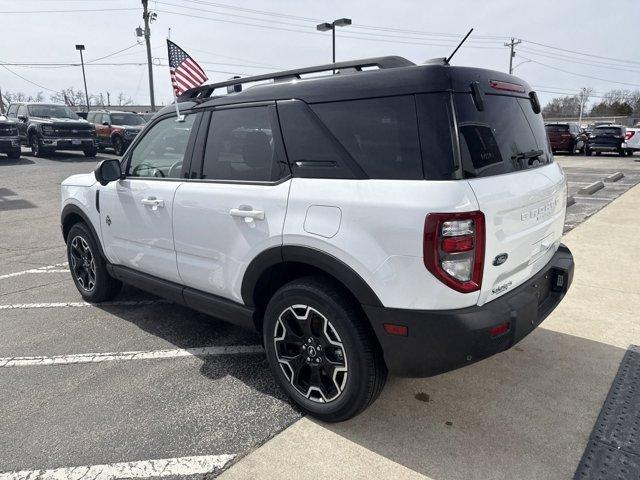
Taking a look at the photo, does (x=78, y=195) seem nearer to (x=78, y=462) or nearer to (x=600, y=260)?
(x=78, y=462)

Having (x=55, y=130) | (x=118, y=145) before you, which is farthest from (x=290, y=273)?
(x=118, y=145)

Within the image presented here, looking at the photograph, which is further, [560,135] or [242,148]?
[560,135]

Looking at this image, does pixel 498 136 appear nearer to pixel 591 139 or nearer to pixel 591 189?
pixel 591 189

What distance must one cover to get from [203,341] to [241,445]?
4.49 ft

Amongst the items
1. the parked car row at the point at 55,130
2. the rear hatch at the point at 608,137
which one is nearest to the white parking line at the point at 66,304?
the parked car row at the point at 55,130

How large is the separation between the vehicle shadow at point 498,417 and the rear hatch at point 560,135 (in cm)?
2332

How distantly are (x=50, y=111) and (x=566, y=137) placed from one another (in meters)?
23.9

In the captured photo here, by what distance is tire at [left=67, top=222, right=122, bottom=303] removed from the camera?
14.3 feet

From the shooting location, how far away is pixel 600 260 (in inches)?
221

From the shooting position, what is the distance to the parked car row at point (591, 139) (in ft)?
74.0

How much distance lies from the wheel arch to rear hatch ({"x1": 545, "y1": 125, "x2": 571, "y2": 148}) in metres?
24.4

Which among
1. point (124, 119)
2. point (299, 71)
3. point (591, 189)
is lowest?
point (591, 189)

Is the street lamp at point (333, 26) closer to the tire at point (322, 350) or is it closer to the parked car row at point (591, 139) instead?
the parked car row at point (591, 139)

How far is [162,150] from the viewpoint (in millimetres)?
3631
